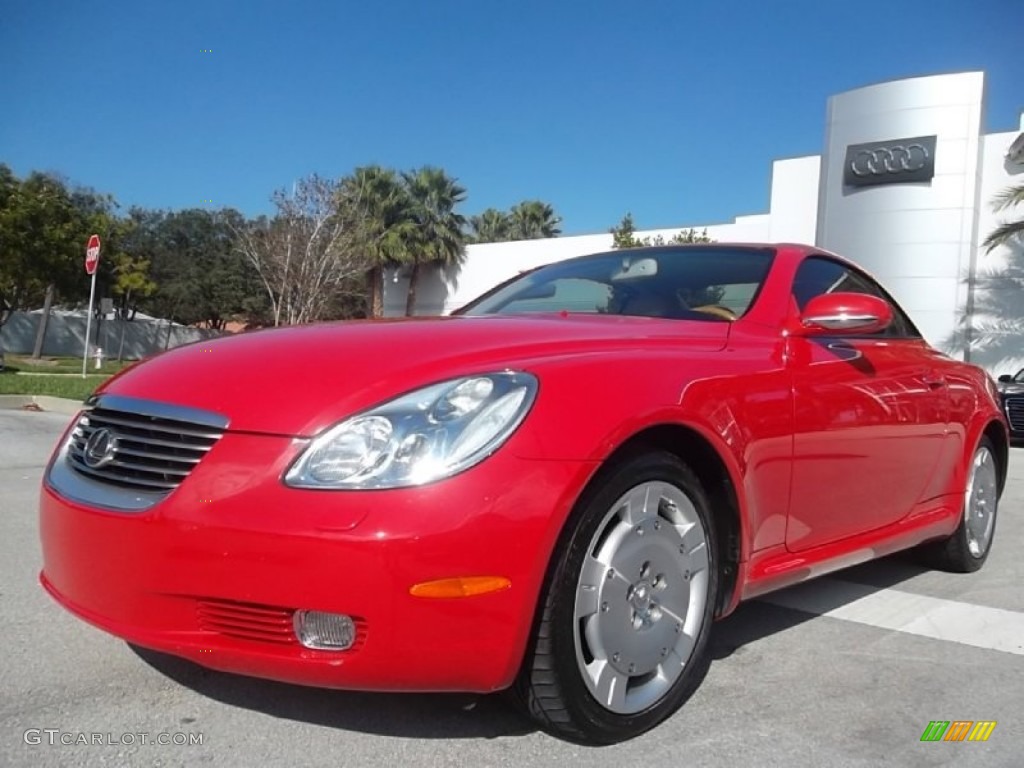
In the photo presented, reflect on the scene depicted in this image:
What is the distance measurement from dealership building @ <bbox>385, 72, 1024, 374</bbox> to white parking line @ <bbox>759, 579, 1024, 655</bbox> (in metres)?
19.8

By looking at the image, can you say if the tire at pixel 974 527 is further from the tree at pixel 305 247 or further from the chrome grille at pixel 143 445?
the tree at pixel 305 247

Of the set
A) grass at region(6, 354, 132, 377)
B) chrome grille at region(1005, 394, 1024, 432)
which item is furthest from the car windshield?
grass at region(6, 354, 132, 377)

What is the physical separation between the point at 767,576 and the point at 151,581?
189 centimetres

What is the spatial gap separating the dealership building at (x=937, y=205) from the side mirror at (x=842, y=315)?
20.6 metres

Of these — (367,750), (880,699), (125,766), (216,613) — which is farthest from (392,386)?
(880,699)

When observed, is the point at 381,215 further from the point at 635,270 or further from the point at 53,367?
the point at 635,270

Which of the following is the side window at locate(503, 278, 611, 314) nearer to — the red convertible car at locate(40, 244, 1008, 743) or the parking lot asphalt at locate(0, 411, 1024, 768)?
the red convertible car at locate(40, 244, 1008, 743)

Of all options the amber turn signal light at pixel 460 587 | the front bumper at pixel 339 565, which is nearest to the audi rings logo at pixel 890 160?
the front bumper at pixel 339 565

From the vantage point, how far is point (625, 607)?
2404mm

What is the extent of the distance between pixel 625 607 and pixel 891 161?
2311 centimetres

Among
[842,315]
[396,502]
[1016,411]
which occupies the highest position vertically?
[842,315]

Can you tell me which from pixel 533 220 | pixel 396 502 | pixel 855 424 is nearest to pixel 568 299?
pixel 855 424

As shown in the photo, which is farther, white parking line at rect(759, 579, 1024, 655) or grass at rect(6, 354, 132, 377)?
grass at rect(6, 354, 132, 377)

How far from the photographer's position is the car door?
10.1 feet
